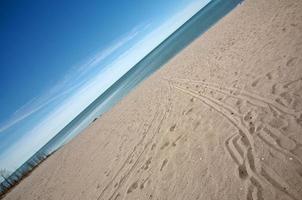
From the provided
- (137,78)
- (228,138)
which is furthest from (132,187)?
(137,78)

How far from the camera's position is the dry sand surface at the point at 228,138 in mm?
4898

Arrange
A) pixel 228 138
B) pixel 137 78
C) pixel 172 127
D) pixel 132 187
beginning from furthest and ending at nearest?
pixel 137 78 → pixel 172 127 → pixel 132 187 → pixel 228 138

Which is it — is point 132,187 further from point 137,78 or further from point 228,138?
point 137,78

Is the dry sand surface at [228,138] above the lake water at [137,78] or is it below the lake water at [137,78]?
below

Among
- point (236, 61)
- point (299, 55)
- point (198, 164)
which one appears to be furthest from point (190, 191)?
point (236, 61)

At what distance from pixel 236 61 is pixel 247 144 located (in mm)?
6421

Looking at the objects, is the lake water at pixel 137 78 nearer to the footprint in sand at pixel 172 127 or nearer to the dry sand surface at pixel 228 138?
the dry sand surface at pixel 228 138

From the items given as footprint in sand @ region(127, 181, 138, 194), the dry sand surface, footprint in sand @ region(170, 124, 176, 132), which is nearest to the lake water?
the dry sand surface

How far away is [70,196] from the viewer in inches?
427

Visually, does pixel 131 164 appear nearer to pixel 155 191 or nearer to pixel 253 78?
pixel 155 191

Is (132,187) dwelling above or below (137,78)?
below

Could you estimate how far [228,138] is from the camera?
637cm

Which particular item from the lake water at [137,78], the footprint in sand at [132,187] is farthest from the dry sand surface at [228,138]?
the lake water at [137,78]

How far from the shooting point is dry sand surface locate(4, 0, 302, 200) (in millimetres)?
4898
